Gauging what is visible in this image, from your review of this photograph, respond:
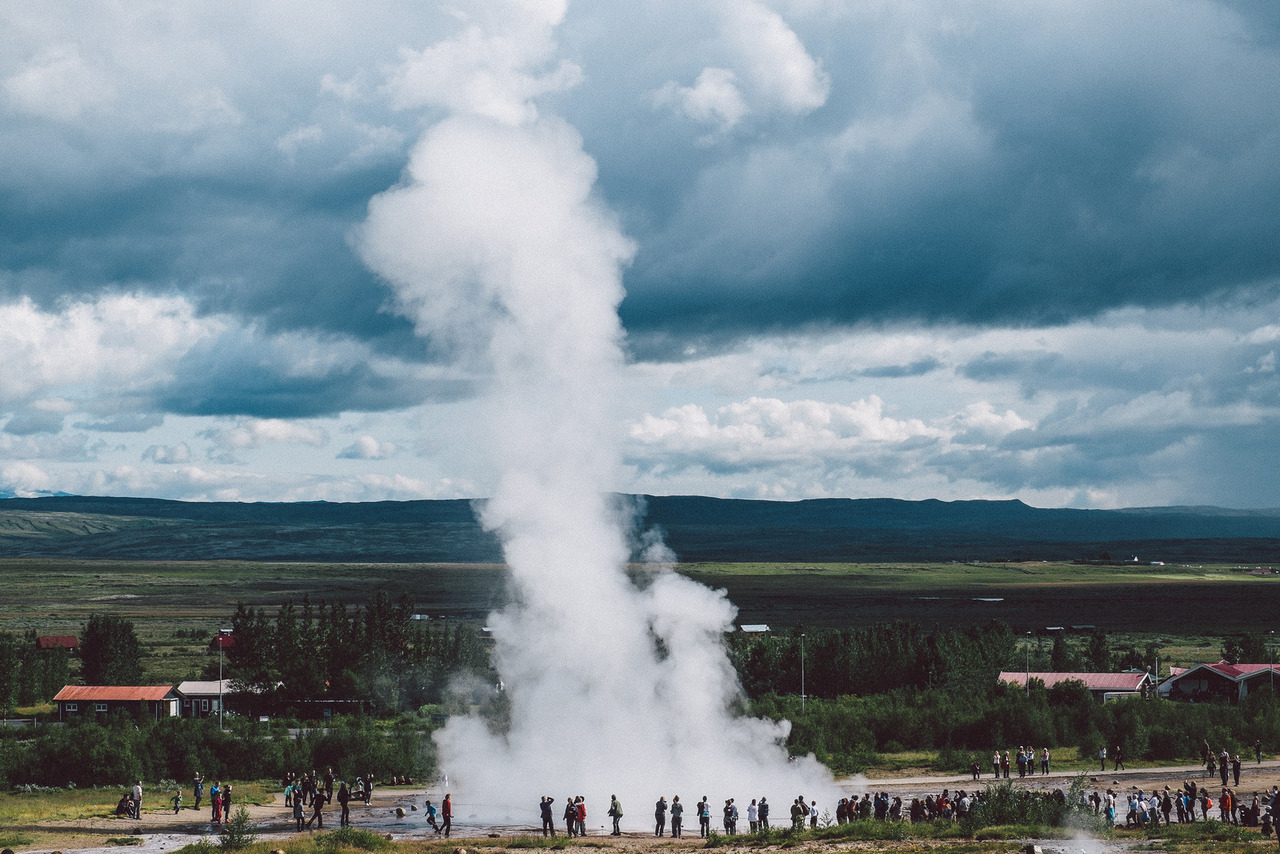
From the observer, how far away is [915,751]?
244 ft

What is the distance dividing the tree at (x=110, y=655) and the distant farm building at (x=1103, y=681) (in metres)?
69.6

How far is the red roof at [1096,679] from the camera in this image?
292 feet

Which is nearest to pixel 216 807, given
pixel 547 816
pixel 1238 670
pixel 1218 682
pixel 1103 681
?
pixel 547 816

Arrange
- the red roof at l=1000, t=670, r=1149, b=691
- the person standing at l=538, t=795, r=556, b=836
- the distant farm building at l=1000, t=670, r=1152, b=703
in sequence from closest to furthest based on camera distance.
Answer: the person standing at l=538, t=795, r=556, b=836, the distant farm building at l=1000, t=670, r=1152, b=703, the red roof at l=1000, t=670, r=1149, b=691

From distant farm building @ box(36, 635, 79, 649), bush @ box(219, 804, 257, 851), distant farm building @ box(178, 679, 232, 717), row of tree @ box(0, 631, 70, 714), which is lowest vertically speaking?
bush @ box(219, 804, 257, 851)

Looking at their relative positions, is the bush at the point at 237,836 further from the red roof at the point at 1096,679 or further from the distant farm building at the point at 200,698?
the red roof at the point at 1096,679

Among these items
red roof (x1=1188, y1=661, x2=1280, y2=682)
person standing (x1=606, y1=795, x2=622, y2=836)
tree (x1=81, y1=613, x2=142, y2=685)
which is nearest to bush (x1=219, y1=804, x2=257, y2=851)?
person standing (x1=606, y1=795, x2=622, y2=836)

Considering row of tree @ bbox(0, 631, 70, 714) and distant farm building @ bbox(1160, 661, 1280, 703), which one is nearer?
distant farm building @ bbox(1160, 661, 1280, 703)

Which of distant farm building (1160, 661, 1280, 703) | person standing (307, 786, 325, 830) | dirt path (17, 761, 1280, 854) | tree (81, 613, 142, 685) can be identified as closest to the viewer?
dirt path (17, 761, 1280, 854)

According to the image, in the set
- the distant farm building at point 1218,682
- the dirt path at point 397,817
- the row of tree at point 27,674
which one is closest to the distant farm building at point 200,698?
the row of tree at point 27,674

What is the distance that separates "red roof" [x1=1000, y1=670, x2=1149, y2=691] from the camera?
88.9m

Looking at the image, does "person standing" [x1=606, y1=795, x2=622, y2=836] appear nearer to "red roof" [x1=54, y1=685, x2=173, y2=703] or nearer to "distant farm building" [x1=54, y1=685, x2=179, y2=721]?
"distant farm building" [x1=54, y1=685, x2=179, y2=721]

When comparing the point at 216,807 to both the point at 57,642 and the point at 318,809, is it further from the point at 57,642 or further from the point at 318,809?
the point at 57,642

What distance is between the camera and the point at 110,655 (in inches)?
4136
